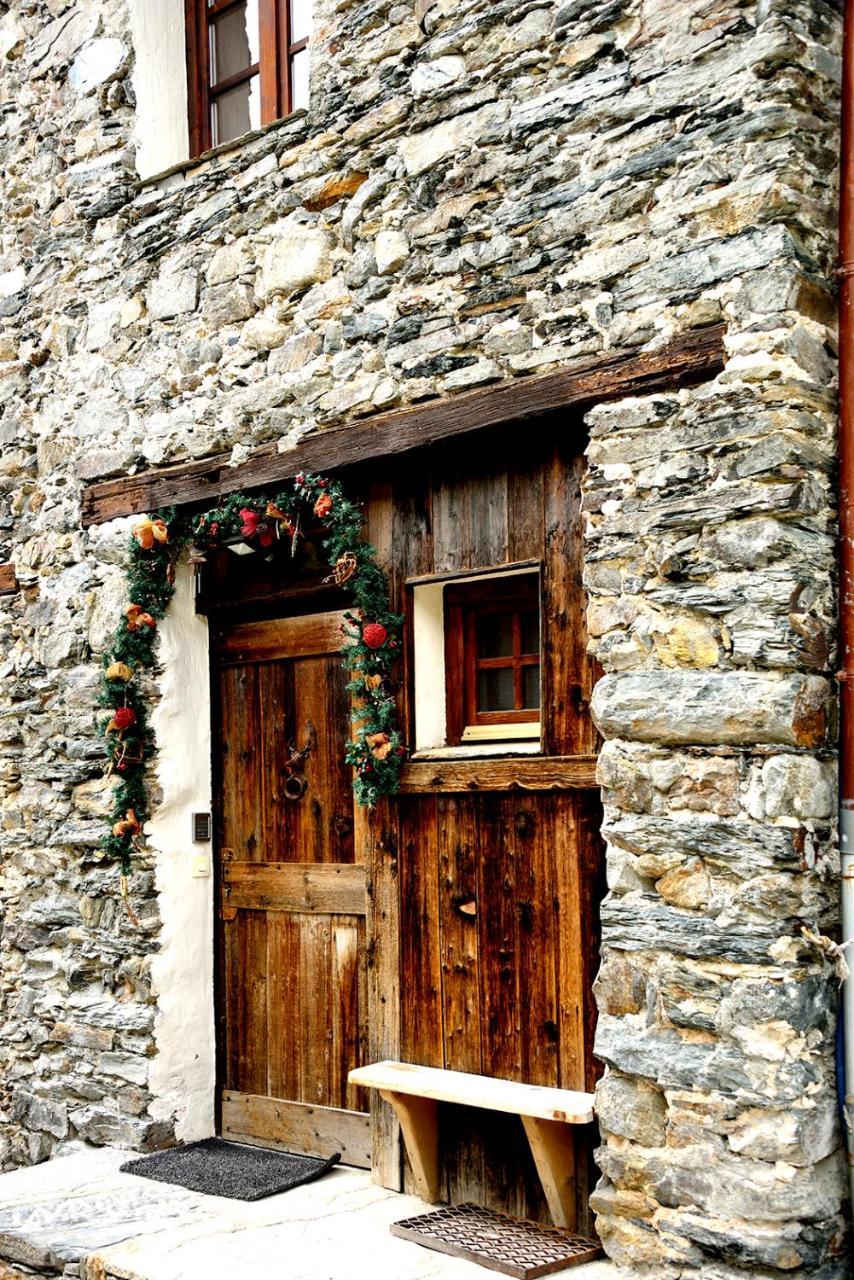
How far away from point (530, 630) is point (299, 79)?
2.41 m

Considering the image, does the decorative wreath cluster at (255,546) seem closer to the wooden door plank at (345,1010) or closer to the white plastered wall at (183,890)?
the white plastered wall at (183,890)

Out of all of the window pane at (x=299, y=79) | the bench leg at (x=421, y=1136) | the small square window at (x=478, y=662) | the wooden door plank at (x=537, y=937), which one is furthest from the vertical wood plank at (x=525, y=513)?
the window pane at (x=299, y=79)

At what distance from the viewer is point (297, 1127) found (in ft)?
16.4

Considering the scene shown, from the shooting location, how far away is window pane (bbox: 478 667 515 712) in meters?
4.38

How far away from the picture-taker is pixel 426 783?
14.5 feet

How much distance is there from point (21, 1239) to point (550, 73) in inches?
159

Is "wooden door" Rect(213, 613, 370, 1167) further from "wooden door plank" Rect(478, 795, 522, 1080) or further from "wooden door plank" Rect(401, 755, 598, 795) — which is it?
"wooden door plank" Rect(478, 795, 522, 1080)

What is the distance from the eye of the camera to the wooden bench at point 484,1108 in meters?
3.81

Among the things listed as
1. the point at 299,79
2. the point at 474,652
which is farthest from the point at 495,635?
Answer: the point at 299,79

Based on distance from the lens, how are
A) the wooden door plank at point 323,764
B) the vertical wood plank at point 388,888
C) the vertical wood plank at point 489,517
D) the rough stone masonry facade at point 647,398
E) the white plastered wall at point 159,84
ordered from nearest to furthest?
1. the rough stone masonry facade at point 647,398
2. the vertical wood plank at point 489,517
3. the vertical wood plank at point 388,888
4. the wooden door plank at point 323,764
5. the white plastered wall at point 159,84

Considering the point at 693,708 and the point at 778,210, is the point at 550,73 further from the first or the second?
the point at 693,708

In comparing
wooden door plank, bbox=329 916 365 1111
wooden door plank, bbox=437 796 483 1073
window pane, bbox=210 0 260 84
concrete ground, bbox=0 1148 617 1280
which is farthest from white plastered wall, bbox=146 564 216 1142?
window pane, bbox=210 0 260 84

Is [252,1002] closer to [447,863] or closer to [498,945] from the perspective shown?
[447,863]

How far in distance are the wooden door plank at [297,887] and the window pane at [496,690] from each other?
80 cm
